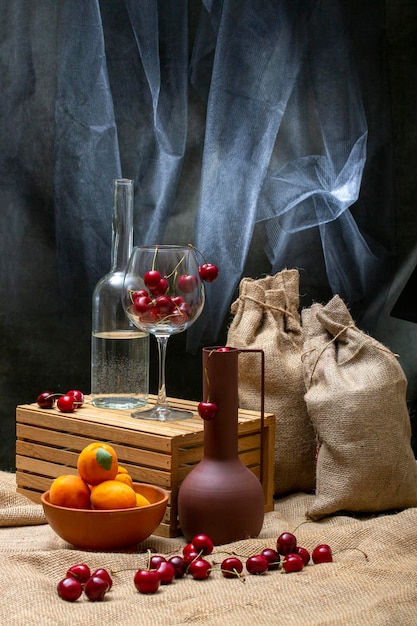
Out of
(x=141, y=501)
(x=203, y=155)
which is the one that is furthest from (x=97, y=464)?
(x=203, y=155)

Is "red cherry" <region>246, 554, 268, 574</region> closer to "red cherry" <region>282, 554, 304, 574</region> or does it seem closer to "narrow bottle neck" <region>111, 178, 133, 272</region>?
"red cherry" <region>282, 554, 304, 574</region>

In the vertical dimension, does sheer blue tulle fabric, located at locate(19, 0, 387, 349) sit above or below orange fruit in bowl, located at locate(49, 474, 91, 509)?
above

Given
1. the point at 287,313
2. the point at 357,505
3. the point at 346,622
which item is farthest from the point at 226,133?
the point at 346,622

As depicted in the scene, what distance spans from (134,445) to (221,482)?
0.23 meters

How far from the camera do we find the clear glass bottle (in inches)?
88.8

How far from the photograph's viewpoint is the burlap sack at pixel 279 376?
2.33m

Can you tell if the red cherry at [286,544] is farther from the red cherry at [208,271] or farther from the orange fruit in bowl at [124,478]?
the red cherry at [208,271]

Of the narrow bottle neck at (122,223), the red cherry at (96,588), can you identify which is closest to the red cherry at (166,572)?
the red cherry at (96,588)

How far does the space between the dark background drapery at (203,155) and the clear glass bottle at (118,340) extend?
42 cm

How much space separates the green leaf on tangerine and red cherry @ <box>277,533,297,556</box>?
1.12 ft

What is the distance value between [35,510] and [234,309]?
0.72 m

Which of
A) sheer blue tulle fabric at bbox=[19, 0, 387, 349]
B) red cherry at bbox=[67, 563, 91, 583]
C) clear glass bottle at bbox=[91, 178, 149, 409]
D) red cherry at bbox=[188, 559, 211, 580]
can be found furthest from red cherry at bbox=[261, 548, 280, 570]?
sheer blue tulle fabric at bbox=[19, 0, 387, 349]

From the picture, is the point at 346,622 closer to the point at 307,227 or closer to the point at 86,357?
the point at 307,227

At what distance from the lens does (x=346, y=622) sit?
1464mm
